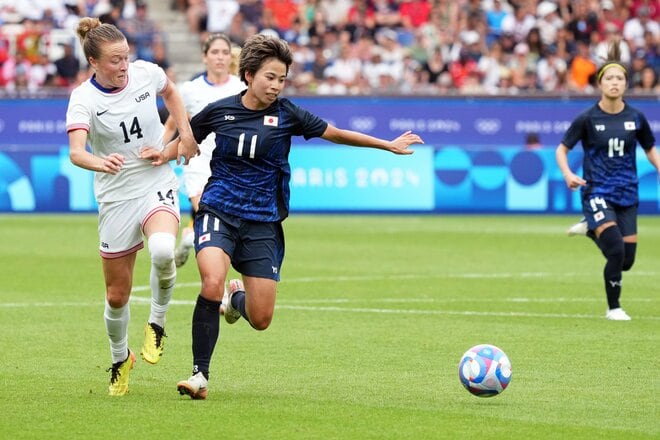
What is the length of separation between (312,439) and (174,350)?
3712 mm

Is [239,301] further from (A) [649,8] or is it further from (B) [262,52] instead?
(A) [649,8]

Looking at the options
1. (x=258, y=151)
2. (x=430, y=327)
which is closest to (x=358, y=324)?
(x=430, y=327)

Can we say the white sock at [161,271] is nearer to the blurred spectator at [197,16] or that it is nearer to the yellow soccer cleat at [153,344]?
the yellow soccer cleat at [153,344]

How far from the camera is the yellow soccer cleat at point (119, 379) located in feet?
28.5

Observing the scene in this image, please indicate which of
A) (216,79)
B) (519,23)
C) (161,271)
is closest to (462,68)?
(519,23)

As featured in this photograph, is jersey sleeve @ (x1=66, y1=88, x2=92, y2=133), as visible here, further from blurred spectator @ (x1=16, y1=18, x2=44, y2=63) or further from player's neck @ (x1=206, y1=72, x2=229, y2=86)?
blurred spectator @ (x1=16, y1=18, x2=44, y2=63)

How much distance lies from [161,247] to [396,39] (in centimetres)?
2314

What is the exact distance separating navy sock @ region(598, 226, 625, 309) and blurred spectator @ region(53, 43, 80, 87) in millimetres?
17622

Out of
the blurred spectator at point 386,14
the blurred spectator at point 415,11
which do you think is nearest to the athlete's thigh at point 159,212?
the blurred spectator at point 386,14

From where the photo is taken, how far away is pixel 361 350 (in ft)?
35.1

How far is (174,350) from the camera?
10.7 m

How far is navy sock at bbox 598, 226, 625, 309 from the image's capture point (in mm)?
12789

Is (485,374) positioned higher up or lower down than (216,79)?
lower down

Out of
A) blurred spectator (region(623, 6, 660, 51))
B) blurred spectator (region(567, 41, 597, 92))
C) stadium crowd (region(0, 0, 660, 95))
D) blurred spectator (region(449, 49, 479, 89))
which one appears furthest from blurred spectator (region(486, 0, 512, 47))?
blurred spectator (region(623, 6, 660, 51))
